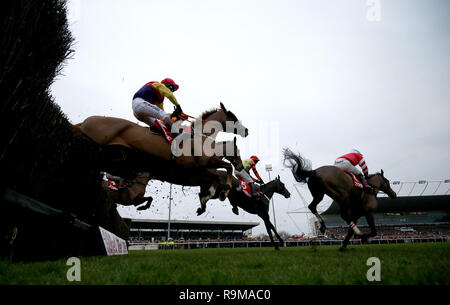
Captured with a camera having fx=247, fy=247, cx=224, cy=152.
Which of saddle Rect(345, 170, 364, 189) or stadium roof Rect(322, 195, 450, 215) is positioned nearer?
saddle Rect(345, 170, 364, 189)

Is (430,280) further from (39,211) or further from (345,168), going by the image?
(345,168)

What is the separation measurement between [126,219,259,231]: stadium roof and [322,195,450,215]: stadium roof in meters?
26.4

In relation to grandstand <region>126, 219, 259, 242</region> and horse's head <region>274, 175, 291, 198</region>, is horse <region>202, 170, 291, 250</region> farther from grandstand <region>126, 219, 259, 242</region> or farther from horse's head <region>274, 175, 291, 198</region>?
grandstand <region>126, 219, 259, 242</region>

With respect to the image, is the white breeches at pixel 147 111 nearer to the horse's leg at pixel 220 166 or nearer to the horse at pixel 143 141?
the horse at pixel 143 141

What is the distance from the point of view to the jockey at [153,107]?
4.89 m

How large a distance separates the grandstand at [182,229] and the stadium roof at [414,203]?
86.1 ft

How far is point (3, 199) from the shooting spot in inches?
Result: 72.1

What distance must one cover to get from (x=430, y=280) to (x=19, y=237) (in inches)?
188

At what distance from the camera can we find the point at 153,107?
498cm

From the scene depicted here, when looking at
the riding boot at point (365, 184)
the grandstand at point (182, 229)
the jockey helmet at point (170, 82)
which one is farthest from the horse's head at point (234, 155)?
the grandstand at point (182, 229)

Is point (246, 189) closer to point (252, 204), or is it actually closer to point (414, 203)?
point (252, 204)

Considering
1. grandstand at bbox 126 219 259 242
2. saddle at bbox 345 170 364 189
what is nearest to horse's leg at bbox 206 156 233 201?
saddle at bbox 345 170 364 189

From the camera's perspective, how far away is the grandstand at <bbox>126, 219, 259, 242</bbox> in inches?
1918
